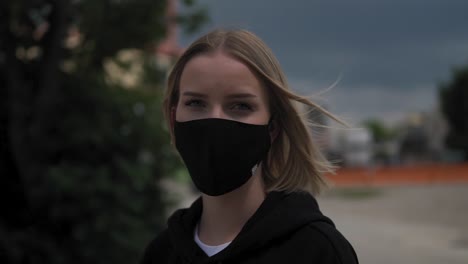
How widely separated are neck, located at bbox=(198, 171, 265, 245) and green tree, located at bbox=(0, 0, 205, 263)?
4.37 metres

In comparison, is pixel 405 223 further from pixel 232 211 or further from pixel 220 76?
pixel 220 76

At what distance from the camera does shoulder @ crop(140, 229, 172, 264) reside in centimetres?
194

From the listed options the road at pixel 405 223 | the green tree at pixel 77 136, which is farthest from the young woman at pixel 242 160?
the green tree at pixel 77 136

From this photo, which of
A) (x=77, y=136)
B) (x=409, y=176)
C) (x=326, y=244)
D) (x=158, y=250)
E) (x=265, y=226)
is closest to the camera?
(x=326, y=244)

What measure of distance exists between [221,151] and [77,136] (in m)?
4.89

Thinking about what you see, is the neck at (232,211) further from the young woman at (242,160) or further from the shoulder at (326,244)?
the shoulder at (326,244)

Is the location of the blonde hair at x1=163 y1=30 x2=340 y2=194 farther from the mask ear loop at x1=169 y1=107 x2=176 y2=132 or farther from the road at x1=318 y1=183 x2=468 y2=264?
the road at x1=318 y1=183 x2=468 y2=264

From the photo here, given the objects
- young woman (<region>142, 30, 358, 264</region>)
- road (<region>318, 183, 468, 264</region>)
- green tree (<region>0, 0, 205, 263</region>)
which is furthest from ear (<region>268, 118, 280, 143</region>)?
green tree (<region>0, 0, 205, 263</region>)

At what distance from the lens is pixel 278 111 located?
1.85 meters

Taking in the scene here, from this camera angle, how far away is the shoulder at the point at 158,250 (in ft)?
6.37

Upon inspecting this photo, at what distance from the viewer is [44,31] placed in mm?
6902

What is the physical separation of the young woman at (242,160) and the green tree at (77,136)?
4.38 m

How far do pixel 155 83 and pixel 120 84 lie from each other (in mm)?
570

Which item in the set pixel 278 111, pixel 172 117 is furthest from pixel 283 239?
pixel 172 117
